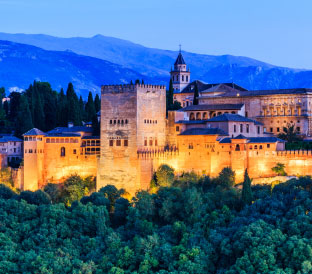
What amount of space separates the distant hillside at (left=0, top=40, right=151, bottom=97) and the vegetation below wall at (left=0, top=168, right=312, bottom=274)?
357ft

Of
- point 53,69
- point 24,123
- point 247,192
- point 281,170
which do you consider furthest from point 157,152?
point 53,69

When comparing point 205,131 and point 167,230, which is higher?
point 205,131

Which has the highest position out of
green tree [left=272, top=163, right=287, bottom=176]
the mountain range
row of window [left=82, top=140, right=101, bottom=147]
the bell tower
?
the mountain range

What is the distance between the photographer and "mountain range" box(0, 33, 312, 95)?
5640 inches

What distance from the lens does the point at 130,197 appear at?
4375cm

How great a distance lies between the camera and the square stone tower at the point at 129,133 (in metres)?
43.9

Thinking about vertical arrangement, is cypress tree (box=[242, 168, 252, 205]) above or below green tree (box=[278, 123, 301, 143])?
below

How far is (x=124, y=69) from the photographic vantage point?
153 m

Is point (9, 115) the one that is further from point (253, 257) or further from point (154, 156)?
point (253, 257)

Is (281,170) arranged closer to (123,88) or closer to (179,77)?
(123,88)

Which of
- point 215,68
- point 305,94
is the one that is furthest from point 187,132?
point 215,68

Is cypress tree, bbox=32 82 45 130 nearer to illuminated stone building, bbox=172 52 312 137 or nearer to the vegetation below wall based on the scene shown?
the vegetation below wall

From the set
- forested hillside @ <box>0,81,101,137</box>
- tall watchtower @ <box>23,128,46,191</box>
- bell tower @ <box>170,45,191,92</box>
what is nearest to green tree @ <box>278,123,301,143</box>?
forested hillside @ <box>0,81,101,137</box>

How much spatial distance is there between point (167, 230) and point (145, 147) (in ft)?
29.8
